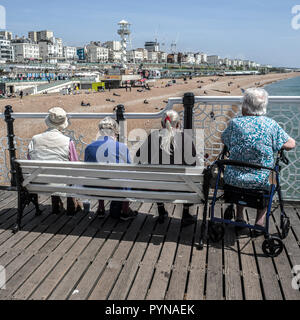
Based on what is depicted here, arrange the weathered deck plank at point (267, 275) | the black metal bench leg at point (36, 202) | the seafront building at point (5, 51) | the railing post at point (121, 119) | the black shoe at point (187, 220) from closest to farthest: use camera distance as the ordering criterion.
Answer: the weathered deck plank at point (267, 275)
the black shoe at point (187, 220)
the black metal bench leg at point (36, 202)
the railing post at point (121, 119)
the seafront building at point (5, 51)

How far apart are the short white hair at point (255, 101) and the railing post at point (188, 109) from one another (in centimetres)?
96

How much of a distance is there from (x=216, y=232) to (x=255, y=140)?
0.97 m

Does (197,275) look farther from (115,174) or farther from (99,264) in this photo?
(115,174)

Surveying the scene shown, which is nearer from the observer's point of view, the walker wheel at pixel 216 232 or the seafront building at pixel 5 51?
the walker wheel at pixel 216 232

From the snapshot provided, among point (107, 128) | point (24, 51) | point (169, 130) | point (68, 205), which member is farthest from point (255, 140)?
point (24, 51)

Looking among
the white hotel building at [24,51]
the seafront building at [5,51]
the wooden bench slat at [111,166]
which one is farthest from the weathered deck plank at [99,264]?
the white hotel building at [24,51]

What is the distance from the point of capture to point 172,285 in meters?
2.67

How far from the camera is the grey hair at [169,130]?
3.45 meters

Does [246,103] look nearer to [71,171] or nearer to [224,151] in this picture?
[224,151]

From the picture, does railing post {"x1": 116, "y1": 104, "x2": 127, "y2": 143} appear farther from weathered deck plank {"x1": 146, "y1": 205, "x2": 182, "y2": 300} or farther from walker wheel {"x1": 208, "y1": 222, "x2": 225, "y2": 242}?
walker wheel {"x1": 208, "y1": 222, "x2": 225, "y2": 242}

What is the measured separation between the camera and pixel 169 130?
11.4 feet

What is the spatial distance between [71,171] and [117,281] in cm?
120

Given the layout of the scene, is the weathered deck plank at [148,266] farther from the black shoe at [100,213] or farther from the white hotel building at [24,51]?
the white hotel building at [24,51]

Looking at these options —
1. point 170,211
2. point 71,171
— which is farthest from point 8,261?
point 170,211
